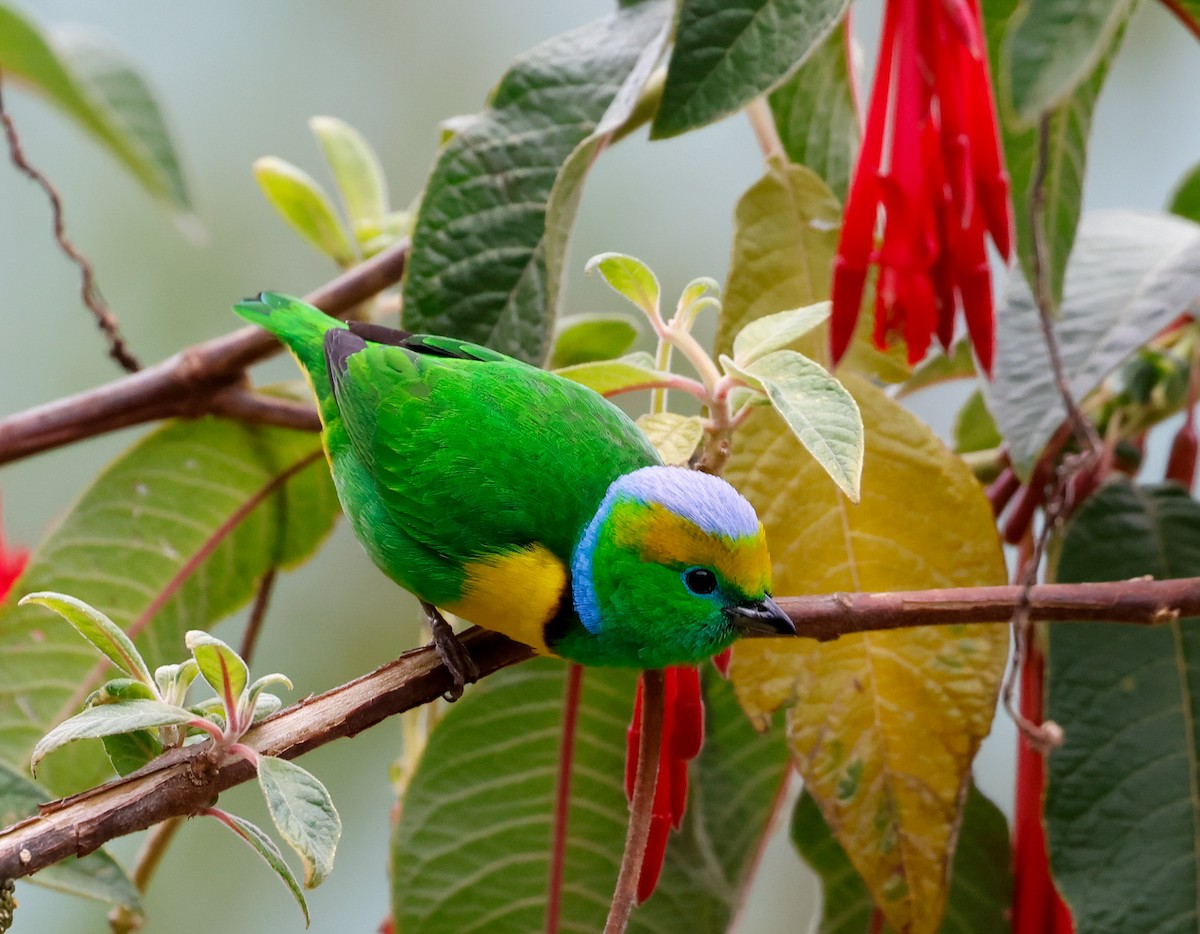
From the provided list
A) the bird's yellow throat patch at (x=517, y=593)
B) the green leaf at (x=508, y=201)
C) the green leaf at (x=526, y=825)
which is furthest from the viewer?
the green leaf at (x=526, y=825)

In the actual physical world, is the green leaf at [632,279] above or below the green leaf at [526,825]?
above

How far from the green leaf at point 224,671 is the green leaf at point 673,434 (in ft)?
0.98

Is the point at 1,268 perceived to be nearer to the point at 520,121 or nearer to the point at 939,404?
the point at 939,404

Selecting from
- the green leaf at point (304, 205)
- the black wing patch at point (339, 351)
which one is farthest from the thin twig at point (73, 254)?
the black wing patch at point (339, 351)

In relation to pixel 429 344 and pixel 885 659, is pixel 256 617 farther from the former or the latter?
pixel 885 659

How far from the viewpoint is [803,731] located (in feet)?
3.17

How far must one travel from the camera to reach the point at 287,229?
3604mm

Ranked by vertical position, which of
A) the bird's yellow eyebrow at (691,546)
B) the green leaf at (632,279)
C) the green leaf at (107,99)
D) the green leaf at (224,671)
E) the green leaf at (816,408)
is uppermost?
the green leaf at (107,99)

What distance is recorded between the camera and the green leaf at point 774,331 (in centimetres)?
86

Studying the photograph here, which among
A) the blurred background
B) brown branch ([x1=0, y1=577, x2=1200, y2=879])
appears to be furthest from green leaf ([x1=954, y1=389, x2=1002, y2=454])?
the blurred background

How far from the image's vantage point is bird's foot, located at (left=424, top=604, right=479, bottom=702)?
0.86 m

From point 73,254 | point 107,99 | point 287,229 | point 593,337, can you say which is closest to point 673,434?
point 593,337

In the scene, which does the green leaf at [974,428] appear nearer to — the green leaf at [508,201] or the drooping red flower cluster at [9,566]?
the green leaf at [508,201]

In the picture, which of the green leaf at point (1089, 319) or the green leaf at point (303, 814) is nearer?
the green leaf at point (303, 814)
